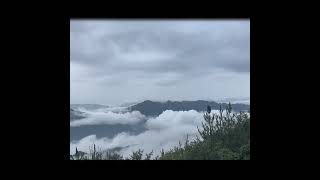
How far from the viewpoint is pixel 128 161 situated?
271cm

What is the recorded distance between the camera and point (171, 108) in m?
3.28

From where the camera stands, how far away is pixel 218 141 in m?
4.52

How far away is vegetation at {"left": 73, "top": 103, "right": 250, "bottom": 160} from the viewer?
421 centimetres

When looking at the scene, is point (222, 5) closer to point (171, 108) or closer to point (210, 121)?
point (171, 108)

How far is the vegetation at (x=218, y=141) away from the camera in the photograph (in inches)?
166

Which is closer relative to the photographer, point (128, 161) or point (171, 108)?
point (128, 161)
